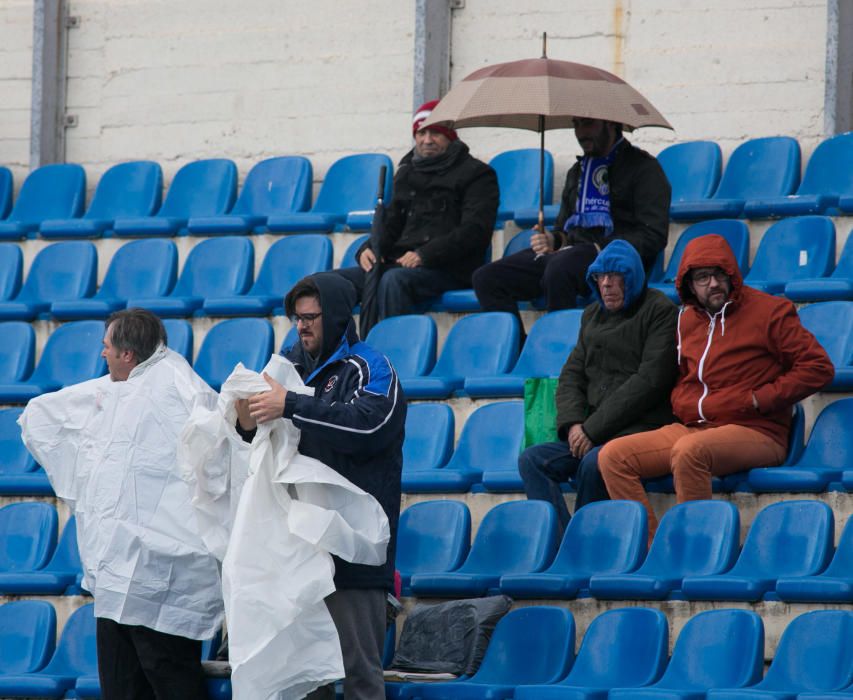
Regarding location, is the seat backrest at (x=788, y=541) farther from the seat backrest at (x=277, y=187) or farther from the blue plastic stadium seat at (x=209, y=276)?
the seat backrest at (x=277, y=187)

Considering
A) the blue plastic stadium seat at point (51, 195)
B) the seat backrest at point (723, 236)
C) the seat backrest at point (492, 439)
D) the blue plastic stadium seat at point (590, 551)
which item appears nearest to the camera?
the blue plastic stadium seat at point (590, 551)

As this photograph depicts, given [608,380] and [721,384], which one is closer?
[721,384]

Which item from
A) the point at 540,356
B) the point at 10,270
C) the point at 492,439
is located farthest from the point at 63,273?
the point at 492,439

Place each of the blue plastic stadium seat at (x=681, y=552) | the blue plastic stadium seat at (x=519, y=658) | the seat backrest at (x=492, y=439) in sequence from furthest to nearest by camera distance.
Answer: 1. the seat backrest at (x=492, y=439)
2. the blue plastic stadium seat at (x=681, y=552)
3. the blue plastic stadium seat at (x=519, y=658)

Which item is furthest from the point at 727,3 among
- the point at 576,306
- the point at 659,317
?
the point at 659,317

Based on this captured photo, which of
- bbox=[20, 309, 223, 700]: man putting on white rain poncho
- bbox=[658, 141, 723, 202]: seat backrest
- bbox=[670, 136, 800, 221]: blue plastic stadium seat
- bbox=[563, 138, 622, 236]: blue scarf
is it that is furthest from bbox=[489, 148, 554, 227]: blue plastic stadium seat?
A: bbox=[20, 309, 223, 700]: man putting on white rain poncho

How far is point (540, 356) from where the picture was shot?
6895 mm

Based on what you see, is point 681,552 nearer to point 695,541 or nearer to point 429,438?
point 695,541

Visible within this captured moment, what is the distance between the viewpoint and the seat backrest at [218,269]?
8.29m

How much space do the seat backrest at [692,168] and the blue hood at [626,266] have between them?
5.44 ft

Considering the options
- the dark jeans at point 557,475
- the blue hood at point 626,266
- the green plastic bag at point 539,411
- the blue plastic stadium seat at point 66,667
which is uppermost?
the blue hood at point 626,266

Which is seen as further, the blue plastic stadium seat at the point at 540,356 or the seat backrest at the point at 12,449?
the seat backrest at the point at 12,449

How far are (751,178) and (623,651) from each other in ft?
10.3

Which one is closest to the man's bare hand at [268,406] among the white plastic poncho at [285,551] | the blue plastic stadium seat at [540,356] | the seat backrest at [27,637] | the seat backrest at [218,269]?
the white plastic poncho at [285,551]
